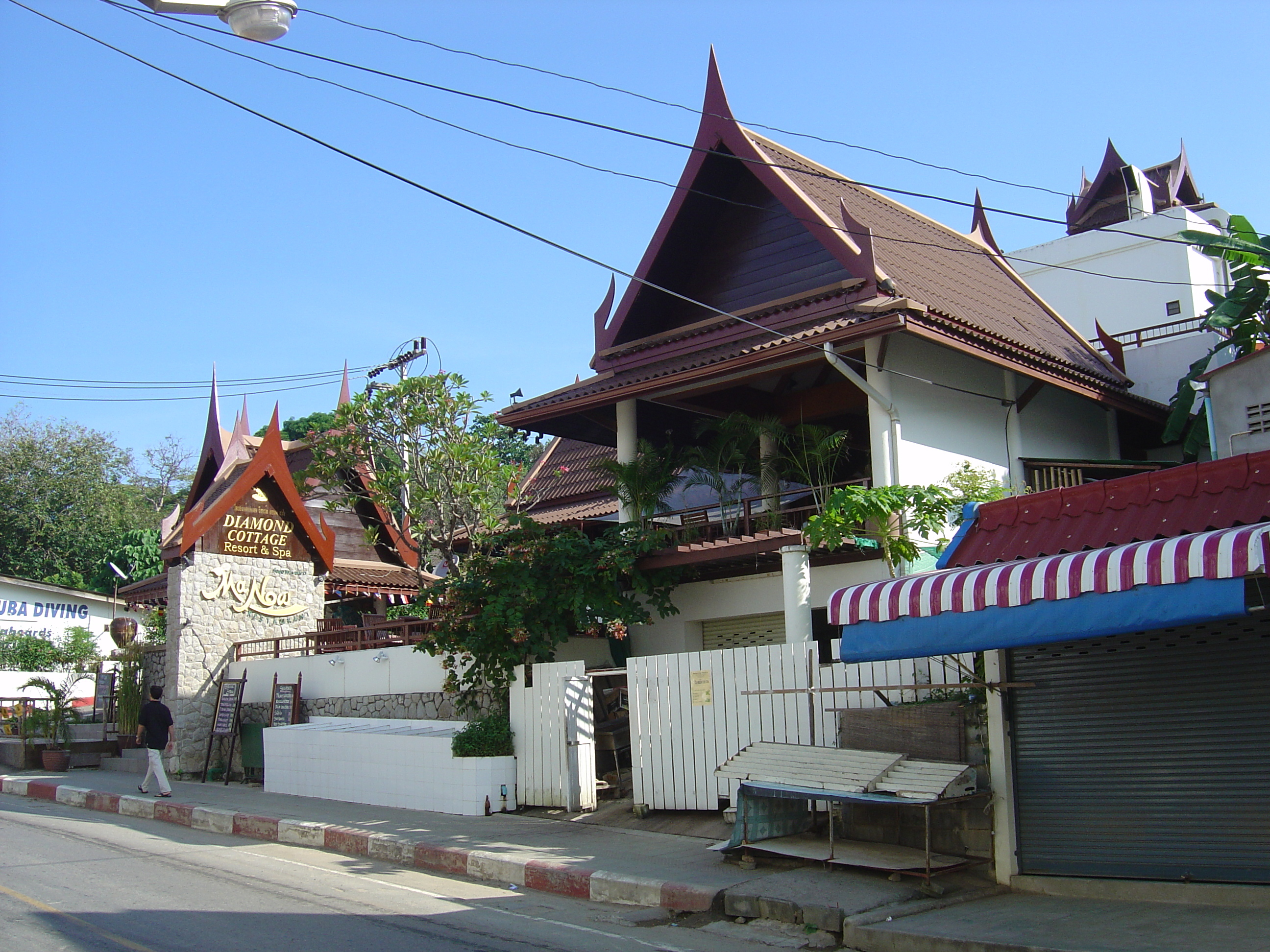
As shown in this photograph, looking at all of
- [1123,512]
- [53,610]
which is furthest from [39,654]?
[1123,512]

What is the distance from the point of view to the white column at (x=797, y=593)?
13781mm

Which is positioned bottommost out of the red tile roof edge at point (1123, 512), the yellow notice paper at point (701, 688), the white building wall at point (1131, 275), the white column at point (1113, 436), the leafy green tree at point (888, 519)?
the yellow notice paper at point (701, 688)

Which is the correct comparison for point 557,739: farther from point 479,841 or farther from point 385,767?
point 385,767

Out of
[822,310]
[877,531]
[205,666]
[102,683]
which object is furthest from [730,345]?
[102,683]

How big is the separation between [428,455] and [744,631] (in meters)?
5.98

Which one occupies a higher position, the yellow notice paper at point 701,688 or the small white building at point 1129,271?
the small white building at point 1129,271

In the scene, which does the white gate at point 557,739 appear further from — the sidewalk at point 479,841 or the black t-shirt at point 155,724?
the black t-shirt at point 155,724

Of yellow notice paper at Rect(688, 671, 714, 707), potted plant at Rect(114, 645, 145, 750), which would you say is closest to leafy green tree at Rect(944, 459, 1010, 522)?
yellow notice paper at Rect(688, 671, 714, 707)

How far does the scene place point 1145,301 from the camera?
31188 mm

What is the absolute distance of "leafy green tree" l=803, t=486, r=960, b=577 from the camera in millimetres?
13422

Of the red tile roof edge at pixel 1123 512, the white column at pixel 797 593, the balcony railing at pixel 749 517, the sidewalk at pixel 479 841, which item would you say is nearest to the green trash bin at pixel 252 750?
the sidewalk at pixel 479 841

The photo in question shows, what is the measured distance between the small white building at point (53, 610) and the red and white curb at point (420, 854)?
74.7ft

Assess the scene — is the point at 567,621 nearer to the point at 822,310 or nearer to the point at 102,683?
the point at 822,310

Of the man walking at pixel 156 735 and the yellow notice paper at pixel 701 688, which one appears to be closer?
the yellow notice paper at pixel 701 688
